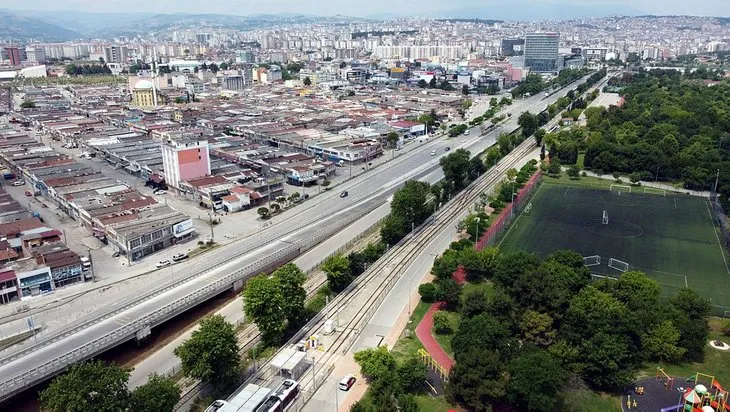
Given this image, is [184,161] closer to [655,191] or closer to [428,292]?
[428,292]

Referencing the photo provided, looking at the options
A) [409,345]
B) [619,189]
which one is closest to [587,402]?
[409,345]

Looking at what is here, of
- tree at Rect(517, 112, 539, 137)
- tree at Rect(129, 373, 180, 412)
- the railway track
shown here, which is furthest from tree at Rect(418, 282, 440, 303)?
tree at Rect(517, 112, 539, 137)

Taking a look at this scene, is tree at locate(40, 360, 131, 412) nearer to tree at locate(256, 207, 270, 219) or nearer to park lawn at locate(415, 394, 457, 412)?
park lawn at locate(415, 394, 457, 412)

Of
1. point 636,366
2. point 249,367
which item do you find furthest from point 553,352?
point 249,367

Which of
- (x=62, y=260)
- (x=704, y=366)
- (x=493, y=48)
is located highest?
(x=493, y=48)

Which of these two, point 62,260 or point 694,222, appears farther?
point 694,222

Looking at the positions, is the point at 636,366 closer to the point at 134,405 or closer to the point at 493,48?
the point at 134,405

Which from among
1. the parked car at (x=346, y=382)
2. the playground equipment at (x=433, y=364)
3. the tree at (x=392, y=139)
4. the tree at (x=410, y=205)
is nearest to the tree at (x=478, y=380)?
the playground equipment at (x=433, y=364)
